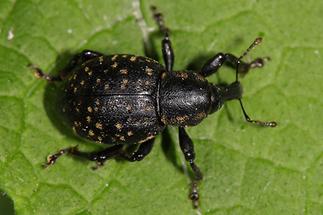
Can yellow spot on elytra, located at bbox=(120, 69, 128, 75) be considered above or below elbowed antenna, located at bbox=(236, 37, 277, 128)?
above

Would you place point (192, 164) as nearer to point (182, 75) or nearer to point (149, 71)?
point (182, 75)

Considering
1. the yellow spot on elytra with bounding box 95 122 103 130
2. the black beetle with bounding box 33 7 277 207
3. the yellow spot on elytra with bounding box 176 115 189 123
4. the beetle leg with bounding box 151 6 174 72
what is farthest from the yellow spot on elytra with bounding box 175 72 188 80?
the yellow spot on elytra with bounding box 95 122 103 130

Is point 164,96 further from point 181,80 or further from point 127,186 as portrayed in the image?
point 127,186

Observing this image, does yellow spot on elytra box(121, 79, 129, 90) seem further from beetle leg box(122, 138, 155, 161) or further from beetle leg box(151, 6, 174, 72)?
beetle leg box(122, 138, 155, 161)

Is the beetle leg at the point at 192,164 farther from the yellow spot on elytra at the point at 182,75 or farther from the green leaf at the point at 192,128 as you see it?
the yellow spot on elytra at the point at 182,75

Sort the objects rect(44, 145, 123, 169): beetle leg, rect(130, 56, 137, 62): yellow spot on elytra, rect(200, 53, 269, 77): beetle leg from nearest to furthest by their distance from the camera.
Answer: rect(130, 56, 137, 62): yellow spot on elytra, rect(44, 145, 123, 169): beetle leg, rect(200, 53, 269, 77): beetle leg

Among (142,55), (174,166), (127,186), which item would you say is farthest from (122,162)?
(142,55)
